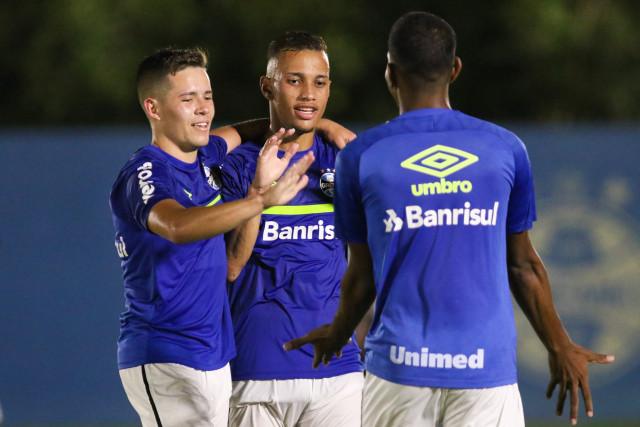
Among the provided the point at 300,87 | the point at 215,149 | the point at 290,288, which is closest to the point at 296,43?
the point at 300,87

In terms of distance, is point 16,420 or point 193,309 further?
point 16,420

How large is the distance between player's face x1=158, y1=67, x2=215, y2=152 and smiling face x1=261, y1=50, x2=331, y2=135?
519 millimetres

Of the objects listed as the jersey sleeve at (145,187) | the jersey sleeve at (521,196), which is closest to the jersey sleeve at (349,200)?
the jersey sleeve at (521,196)

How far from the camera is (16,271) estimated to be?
8.45 m

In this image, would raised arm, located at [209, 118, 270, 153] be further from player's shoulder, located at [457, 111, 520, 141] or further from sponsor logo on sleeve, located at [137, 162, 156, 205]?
player's shoulder, located at [457, 111, 520, 141]

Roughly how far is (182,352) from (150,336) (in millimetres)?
139

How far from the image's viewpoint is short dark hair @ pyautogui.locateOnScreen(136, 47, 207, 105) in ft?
13.9

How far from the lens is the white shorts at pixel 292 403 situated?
14.8ft

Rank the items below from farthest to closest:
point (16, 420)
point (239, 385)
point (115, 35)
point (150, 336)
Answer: point (115, 35) → point (16, 420) → point (239, 385) → point (150, 336)

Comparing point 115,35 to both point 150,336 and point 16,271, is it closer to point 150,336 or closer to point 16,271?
point 16,271

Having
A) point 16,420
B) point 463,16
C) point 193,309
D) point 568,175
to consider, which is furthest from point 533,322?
point 463,16

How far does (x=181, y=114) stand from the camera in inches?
165

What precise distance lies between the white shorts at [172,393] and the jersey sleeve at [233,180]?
2.89 feet

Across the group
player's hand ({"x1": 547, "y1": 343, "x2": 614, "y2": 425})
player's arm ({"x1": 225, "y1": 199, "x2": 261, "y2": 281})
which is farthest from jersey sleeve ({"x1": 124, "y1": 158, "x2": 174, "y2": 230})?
player's hand ({"x1": 547, "y1": 343, "x2": 614, "y2": 425})
